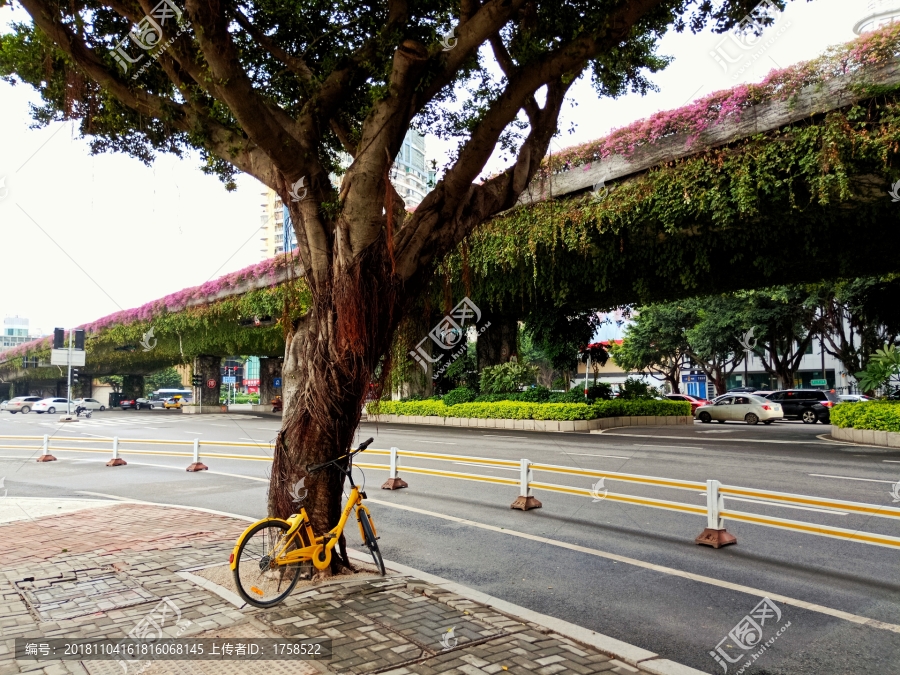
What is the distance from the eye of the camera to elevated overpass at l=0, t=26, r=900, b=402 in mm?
12961

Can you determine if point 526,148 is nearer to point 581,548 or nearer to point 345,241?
point 345,241

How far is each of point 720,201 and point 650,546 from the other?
10.2 meters

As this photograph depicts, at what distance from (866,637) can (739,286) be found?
1930cm

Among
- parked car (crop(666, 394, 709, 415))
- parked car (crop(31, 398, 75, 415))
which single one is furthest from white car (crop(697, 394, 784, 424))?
parked car (crop(31, 398, 75, 415))

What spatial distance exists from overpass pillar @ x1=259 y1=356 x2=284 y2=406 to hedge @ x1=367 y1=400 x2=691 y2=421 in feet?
87.1

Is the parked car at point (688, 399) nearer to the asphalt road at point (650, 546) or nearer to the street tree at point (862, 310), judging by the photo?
the street tree at point (862, 310)

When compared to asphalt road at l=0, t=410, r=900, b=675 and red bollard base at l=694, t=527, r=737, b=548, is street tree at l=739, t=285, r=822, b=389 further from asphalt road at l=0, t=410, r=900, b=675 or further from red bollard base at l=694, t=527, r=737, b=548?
red bollard base at l=694, t=527, r=737, b=548

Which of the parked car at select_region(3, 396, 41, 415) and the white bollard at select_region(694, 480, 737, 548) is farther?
the parked car at select_region(3, 396, 41, 415)

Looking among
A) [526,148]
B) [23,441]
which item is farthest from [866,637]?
[23,441]

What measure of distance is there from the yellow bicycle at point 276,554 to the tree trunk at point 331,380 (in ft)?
0.58

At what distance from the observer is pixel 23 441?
22219 millimetres

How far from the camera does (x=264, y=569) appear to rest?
484 centimetres

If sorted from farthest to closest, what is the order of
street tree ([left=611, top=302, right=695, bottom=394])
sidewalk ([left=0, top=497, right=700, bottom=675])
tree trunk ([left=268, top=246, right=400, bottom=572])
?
street tree ([left=611, top=302, right=695, bottom=394]) → tree trunk ([left=268, top=246, right=400, bottom=572]) → sidewalk ([left=0, top=497, right=700, bottom=675])

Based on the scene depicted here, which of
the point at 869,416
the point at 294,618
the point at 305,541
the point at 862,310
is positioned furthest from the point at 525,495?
the point at 862,310
